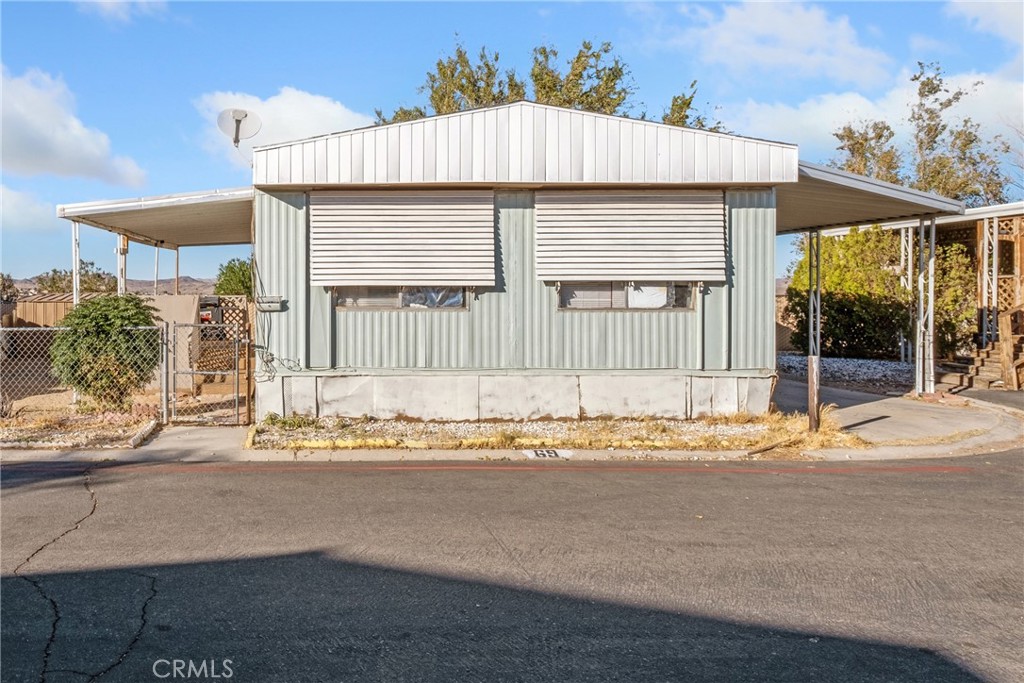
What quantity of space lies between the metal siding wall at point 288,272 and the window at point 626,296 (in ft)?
12.2

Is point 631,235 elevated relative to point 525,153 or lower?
lower

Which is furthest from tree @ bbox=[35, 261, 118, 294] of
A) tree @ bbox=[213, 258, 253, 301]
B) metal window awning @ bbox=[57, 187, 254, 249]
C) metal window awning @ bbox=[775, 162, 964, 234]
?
metal window awning @ bbox=[775, 162, 964, 234]

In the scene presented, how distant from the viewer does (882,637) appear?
451cm

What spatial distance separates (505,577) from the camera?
5.41 meters

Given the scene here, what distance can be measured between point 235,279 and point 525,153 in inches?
669

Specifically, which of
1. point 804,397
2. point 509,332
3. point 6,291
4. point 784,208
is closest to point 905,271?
point 804,397

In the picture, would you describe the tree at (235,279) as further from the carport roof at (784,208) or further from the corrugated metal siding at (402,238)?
the corrugated metal siding at (402,238)

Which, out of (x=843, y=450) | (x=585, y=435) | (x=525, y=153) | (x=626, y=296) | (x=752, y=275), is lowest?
(x=843, y=450)

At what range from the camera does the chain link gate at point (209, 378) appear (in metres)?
11.9

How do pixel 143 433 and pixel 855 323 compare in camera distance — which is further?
pixel 855 323

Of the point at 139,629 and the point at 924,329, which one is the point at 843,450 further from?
the point at 139,629

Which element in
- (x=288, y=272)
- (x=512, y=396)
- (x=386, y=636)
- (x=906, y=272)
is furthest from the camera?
(x=906, y=272)

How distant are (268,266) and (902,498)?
337 inches

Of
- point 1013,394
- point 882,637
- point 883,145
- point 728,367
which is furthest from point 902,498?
point 883,145
